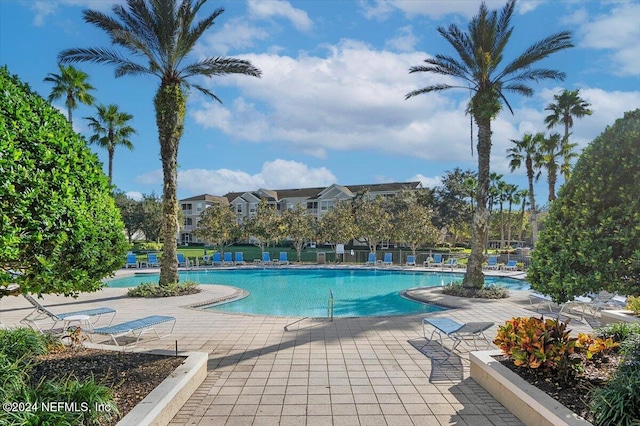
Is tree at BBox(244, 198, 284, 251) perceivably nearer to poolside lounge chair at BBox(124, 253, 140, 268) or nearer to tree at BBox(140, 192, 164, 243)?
poolside lounge chair at BBox(124, 253, 140, 268)

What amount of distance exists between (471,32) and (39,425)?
56.9 feet

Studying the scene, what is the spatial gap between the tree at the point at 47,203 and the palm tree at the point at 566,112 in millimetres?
33016

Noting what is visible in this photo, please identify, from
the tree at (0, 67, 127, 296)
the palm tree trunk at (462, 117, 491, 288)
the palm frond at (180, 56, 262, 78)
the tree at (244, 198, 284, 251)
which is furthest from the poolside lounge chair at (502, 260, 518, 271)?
the tree at (0, 67, 127, 296)

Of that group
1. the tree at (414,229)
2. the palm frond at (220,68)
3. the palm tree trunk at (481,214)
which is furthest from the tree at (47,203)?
the tree at (414,229)

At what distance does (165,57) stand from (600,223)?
1515 cm

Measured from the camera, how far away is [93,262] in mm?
4832

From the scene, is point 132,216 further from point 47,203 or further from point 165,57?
point 47,203

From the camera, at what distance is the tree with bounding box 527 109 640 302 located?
473 centimetres

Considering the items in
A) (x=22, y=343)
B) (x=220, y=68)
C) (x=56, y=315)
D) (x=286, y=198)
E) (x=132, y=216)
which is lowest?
(x=56, y=315)

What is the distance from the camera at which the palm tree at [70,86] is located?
23922mm

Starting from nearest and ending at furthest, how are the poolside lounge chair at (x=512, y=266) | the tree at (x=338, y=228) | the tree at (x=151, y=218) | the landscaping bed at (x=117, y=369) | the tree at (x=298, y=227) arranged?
the landscaping bed at (x=117, y=369), the poolside lounge chair at (x=512, y=266), the tree at (x=338, y=228), the tree at (x=298, y=227), the tree at (x=151, y=218)

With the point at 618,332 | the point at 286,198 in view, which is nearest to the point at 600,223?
the point at 618,332

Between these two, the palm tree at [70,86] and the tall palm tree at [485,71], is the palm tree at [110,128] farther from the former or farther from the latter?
the tall palm tree at [485,71]

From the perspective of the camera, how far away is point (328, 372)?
22.3 feet
